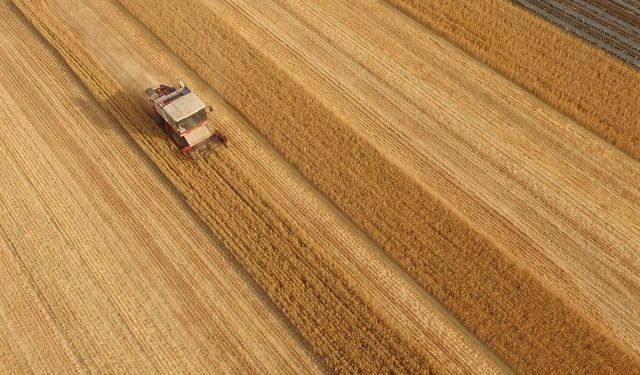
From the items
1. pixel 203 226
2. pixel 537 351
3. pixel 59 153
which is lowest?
pixel 537 351

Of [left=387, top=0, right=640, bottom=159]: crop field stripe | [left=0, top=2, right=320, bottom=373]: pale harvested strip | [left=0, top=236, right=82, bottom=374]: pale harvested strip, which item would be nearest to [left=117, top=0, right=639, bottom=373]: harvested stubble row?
[left=0, top=2, right=320, bottom=373]: pale harvested strip

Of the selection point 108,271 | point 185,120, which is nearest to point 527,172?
point 185,120

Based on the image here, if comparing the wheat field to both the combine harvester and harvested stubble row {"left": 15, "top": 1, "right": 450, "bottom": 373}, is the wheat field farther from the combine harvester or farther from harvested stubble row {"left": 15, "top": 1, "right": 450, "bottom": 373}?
the combine harvester

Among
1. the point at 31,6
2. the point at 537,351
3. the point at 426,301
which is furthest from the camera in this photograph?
the point at 31,6

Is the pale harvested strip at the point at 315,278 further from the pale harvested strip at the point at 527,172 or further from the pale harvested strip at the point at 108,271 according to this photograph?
the pale harvested strip at the point at 527,172

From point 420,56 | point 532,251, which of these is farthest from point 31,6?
point 532,251

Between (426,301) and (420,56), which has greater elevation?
(420,56)

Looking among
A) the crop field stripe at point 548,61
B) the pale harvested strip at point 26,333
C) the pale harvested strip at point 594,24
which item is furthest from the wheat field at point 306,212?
the pale harvested strip at point 594,24

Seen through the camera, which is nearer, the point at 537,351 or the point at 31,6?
the point at 537,351

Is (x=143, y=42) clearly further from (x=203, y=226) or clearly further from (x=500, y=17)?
(x=500, y=17)
